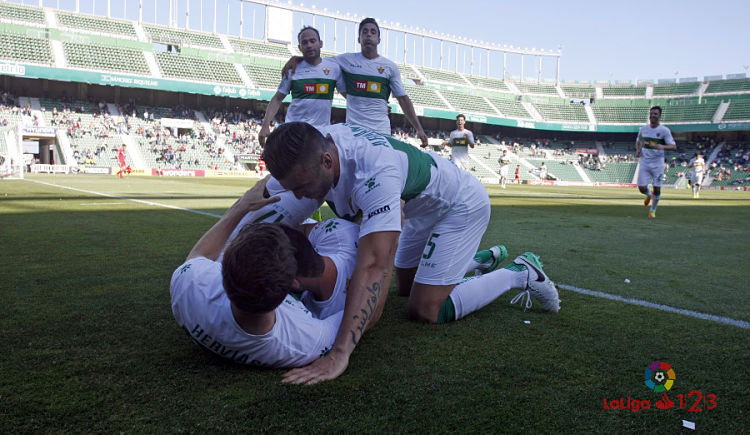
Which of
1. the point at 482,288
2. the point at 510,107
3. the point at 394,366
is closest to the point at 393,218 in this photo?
the point at 394,366

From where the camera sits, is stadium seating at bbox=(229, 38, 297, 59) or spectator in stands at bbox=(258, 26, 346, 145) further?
stadium seating at bbox=(229, 38, 297, 59)

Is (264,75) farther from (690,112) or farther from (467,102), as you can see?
(690,112)

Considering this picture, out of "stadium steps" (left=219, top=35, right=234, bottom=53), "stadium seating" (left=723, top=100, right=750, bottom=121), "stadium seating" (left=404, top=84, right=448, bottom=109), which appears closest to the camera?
"stadium steps" (left=219, top=35, right=234, bottom=53)

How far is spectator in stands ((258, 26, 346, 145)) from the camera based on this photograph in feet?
20.4

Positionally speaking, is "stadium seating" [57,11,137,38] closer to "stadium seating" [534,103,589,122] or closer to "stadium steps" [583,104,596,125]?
"stadium seating" [534,103,589,122]

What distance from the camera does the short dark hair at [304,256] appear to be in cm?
224

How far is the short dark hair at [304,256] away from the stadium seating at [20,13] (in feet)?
160

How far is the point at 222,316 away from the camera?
2.20 metres

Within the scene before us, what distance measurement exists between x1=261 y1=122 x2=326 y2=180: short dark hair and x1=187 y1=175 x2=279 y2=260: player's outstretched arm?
55 centimetres

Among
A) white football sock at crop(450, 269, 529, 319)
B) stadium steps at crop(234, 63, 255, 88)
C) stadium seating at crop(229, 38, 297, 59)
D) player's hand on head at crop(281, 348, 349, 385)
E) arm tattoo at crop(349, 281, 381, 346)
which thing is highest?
stadium seating at crop(229, 38, 297, 59)

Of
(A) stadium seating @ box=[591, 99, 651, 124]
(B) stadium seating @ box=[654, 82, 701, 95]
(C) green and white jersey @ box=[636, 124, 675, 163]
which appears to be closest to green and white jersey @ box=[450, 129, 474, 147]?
(C) green and white jersey @ box=[636, 124, 675, 163]

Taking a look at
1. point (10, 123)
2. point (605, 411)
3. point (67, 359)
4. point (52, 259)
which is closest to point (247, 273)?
point (67, 359)

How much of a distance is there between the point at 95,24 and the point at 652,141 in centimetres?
4599

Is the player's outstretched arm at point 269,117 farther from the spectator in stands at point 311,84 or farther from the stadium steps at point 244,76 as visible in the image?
the stadium steps at point 244,76
